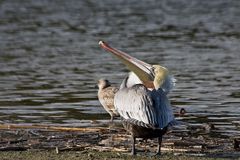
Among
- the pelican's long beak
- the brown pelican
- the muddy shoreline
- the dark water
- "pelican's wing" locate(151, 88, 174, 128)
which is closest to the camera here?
"pelican's wing" locate(151, 88, 174, 128)

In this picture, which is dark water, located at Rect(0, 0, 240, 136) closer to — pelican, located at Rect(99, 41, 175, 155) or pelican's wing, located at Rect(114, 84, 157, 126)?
pelican, located at Rect(99, 41, 175, 155)

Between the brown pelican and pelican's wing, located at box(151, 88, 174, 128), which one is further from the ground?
the brown pelican

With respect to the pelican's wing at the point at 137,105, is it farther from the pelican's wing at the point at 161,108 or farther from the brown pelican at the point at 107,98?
the brown pelican at the point at 107,98

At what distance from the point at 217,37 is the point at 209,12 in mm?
6885

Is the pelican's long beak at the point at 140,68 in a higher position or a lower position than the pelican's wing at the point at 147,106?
higher

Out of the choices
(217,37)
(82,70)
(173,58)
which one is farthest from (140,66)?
(217,37)

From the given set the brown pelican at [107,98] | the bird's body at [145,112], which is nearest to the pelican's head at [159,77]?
the bird's body at [145,112]

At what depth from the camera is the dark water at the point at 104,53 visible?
1054cm

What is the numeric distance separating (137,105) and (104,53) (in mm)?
10044

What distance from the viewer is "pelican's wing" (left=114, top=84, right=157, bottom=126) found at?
6.83 meters

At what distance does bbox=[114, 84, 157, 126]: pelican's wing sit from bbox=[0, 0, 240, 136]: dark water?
1627 millimetres

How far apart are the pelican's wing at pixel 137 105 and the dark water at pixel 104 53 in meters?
1.63

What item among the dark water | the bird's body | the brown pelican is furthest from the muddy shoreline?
the brown pelican

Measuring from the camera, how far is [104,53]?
667 inches
